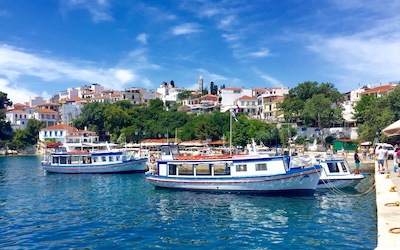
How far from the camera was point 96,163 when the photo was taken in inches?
1458

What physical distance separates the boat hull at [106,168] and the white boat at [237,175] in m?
12.1

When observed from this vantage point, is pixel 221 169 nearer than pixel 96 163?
Yes

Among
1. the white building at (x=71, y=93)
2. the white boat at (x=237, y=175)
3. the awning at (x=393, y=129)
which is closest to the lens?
the awning at (x=393, y=129)

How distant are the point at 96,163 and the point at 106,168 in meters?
1.42

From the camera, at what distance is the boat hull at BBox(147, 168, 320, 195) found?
20625 mm

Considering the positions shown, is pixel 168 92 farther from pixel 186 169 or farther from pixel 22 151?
pixel 186 169

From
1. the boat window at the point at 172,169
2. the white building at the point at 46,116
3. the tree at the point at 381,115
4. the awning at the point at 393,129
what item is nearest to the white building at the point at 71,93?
the white building at the point at 46,116

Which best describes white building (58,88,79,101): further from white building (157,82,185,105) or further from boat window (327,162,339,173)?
boat window (327,162,339,173)

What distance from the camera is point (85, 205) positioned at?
1955 cm

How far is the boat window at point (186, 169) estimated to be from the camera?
23781 mm

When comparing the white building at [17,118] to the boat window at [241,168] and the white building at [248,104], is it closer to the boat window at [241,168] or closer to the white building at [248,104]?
the white building at [248,104]

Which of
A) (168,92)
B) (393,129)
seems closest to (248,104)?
(168,92)

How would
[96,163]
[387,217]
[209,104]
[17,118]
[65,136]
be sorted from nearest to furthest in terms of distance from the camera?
[387,217] < [96,163] < [65,136] < [209,104] < [17,118]

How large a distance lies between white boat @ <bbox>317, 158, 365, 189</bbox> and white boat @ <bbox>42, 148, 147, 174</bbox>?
19956 millimetres
